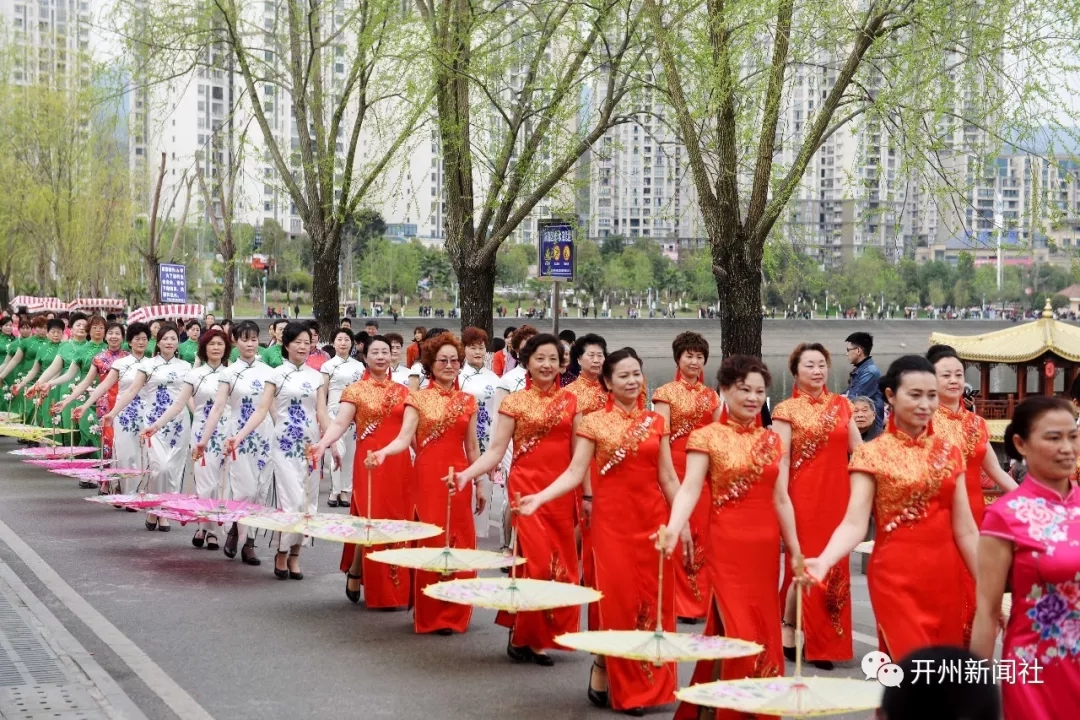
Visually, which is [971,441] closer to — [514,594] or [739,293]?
[514,594]

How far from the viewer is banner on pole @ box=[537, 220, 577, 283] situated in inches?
658

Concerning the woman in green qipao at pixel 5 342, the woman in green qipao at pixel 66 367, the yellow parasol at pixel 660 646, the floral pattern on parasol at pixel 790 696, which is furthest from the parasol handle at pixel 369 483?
the woman in green qipao at pixel 5 342

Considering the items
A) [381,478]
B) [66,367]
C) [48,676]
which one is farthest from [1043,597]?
[66,367]

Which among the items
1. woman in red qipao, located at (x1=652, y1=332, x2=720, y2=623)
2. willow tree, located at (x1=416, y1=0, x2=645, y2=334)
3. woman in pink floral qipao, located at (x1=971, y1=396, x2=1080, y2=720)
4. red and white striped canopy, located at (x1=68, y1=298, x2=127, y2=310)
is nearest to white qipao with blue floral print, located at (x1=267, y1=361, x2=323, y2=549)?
woman in red qipao, located at (x1=652, y1=332, x2=720, y2=623)

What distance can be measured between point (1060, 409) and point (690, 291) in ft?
374

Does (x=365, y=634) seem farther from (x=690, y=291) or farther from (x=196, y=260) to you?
(x=690, y=291)

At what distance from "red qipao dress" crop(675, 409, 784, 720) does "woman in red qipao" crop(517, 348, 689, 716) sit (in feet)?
2.45

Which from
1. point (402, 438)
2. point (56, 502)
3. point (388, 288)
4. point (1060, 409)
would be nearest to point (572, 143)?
point (56, 502)

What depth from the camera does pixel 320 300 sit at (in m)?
24.8

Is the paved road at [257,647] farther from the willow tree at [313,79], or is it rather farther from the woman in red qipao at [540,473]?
the willow tree at [313,79]

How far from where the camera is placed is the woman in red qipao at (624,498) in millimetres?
7508

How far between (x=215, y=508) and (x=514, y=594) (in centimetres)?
455

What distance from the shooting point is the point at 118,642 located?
894 cm

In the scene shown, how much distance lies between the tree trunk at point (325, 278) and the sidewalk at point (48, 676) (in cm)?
1492
